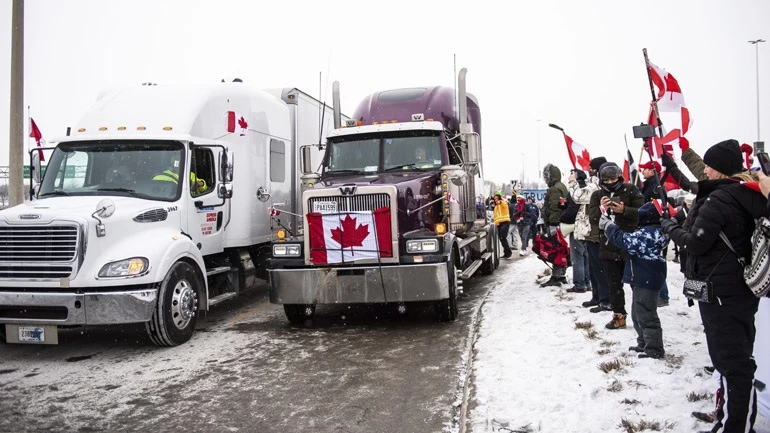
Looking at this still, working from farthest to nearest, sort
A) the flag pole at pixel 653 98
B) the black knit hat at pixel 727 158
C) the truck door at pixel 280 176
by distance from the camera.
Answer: the truck door at pixel 280 176
the flag pole at pixel 653 98
the black knit hat at pixel 727 158

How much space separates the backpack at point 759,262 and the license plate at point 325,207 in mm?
5099

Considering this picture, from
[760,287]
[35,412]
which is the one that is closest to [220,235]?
[35,412]

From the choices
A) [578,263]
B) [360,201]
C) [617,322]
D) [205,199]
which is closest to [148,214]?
[205,199]

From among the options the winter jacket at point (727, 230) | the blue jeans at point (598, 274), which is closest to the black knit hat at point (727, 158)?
the winter jacket at point (727, 230)

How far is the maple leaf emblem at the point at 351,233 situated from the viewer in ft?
25.6

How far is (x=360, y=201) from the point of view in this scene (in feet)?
25.9

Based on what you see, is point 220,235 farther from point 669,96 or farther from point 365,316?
point 669,96

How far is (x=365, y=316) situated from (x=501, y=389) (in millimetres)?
4248

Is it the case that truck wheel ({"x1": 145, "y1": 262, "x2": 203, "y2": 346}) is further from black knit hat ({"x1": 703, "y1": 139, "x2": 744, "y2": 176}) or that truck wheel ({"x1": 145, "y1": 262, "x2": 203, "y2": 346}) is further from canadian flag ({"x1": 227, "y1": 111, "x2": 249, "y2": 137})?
black knit hat ({"x1": 703, "y1": 139, "x2": 744, "y2": 176})

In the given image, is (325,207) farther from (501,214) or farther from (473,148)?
(501,214)

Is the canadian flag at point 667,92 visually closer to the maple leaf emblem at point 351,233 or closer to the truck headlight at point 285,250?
the maple leaf emblem at point 351,233

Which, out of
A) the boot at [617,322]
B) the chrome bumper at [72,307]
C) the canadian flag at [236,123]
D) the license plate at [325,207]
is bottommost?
the boot at [617,322]

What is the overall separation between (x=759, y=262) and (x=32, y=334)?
6.94 m

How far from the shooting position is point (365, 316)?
9195mm
